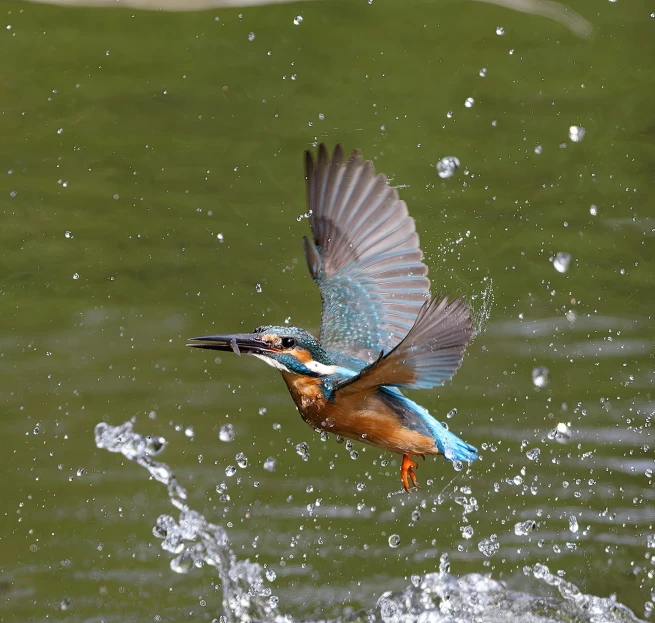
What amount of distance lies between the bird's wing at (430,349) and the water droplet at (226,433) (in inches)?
62.9

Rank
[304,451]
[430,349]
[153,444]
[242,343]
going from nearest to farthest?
[430,349] → [242,343] → [153,444] → [304,451]

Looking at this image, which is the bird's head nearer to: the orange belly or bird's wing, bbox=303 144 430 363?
the orange belly

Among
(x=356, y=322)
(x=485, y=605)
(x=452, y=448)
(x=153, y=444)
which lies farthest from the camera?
(x=153, y=444)

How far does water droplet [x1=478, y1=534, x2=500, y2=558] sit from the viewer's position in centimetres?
385

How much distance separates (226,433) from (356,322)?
3.80 ft

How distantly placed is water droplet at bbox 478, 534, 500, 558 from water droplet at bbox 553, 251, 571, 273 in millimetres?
1298

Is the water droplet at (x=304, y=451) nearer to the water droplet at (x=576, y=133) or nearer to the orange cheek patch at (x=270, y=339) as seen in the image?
the orange cheek patch at (x=270, y=339)

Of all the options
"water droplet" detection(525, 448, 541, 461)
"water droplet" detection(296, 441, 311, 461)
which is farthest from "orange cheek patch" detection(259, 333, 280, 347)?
"water droplet" detection(525, 448, 541, 461)

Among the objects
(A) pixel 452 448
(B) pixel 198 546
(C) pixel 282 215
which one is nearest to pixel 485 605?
(A) pixel 452 448

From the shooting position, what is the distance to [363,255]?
321 cm

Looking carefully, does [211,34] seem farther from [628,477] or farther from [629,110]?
[628,477]

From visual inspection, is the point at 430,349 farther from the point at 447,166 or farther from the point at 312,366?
the point at 447,166

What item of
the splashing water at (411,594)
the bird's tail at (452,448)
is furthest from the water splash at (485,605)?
the bird's tail at (452,448)

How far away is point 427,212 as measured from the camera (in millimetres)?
4543
